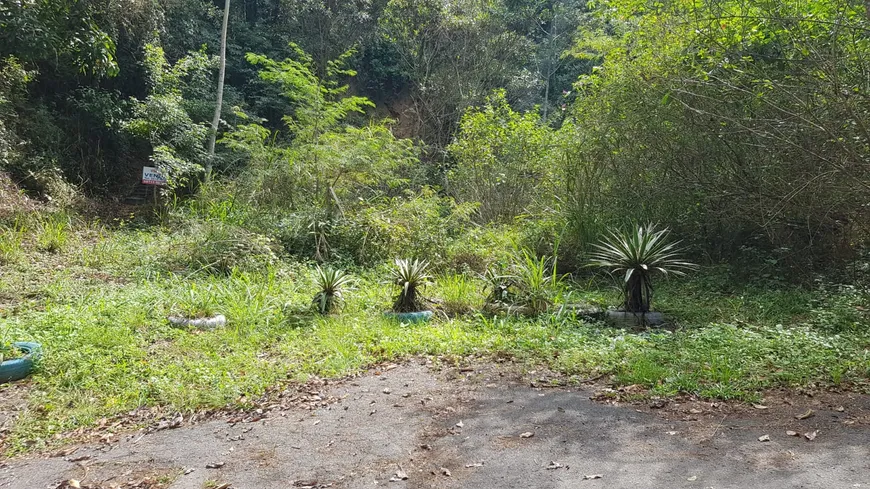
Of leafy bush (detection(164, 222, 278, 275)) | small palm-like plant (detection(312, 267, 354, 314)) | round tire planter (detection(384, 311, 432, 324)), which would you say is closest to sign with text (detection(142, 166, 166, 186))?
leafy bush (detection(164, 222, 278, 275))

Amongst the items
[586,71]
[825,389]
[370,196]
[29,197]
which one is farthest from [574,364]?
[586,71]

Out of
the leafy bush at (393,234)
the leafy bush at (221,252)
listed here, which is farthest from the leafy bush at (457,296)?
the leafy bush at (221,252)

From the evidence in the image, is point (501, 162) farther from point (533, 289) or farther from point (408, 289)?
point (408, 289)

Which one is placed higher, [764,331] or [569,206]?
[569,206]

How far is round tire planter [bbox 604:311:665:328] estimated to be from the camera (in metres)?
5.95

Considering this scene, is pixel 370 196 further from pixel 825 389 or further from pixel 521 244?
pixel 825 389

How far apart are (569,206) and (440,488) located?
6999mm

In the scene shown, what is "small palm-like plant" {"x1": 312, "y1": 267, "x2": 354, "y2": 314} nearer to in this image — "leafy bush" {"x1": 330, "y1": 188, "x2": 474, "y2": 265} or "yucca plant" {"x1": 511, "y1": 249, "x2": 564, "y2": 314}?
"yucca plant" {"x1": 511, "y1": 249, "x2": 564, "y2": 314}

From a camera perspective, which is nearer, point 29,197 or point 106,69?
point 106,69

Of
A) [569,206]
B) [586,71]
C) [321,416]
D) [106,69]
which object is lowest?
[321,416]

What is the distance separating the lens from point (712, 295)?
707 cm

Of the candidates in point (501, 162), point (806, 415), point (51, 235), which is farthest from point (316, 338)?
point (501, 162)

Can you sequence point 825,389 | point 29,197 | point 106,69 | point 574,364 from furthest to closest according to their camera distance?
1. point 29,197
2. point 106,69
3. point 574,364
4. point 825,389

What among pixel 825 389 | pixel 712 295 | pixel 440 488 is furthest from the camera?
pixel 712 295
